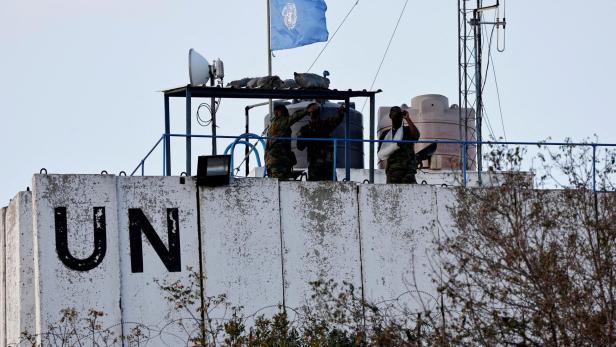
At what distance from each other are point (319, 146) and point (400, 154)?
1.25 m

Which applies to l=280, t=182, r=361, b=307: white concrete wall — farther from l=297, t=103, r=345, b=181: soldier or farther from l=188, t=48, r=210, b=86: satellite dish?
l=188, t=48, r=210, b=86: satellite dish

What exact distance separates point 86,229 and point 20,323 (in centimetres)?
173

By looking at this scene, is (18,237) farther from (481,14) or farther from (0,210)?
(481,14)

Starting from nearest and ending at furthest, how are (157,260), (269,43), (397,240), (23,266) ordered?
(157,260)
(23,266)
(397,240)
(269,43)

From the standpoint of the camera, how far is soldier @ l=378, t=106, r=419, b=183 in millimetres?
26094

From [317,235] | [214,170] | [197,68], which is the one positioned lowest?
[317,235]

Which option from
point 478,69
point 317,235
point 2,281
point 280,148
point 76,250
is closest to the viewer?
point 76,250

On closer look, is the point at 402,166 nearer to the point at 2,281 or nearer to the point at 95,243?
the point at 95,243

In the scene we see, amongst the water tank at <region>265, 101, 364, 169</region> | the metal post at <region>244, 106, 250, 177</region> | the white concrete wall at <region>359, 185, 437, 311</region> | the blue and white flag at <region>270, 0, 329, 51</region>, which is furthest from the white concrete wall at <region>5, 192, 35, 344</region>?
the blue and white flag at <region>270, 0, 329, 51</region>

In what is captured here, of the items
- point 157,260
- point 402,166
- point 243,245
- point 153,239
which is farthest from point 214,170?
point 402,166

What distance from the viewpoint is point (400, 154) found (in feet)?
85.8

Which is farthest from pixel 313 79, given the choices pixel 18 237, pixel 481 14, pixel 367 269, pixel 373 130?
pixel 481 14

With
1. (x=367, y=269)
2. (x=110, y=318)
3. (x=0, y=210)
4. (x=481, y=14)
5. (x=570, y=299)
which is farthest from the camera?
(x=481, y=14)

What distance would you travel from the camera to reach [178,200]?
2419 centimetres
